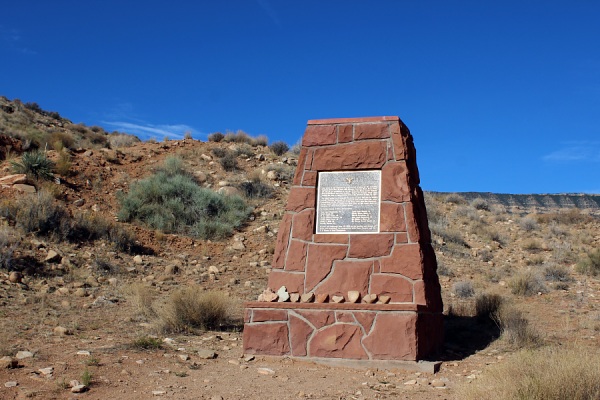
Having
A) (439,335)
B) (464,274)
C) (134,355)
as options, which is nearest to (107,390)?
(134,355)

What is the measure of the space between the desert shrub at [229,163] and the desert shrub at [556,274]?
10457 mm

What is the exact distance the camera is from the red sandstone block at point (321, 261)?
7355mm

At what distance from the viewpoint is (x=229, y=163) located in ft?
65.6

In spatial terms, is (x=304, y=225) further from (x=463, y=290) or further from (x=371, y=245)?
(x=463, y=290)

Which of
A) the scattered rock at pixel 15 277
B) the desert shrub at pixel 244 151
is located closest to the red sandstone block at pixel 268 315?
the scattered rock at pixel 15 277

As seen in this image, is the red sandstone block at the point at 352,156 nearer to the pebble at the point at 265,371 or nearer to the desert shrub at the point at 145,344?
the pebble at the point at 265,371

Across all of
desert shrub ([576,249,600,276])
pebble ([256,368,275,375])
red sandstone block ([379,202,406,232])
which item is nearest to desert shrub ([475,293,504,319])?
red sandstone block ([379,202,406,232])

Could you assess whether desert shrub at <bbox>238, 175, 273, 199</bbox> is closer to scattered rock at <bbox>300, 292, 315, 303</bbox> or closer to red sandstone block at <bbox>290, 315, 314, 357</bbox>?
scattered rock at <bbox>300, 292, 315, 303</bbox>

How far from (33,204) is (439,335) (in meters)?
8.77

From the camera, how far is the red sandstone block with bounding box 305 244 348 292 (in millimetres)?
7355

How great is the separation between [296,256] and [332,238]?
1.68 ft

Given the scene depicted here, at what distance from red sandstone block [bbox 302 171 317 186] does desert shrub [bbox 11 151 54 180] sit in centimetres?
986

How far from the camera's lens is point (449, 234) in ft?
58.1

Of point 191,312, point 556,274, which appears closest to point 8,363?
point 191,312
